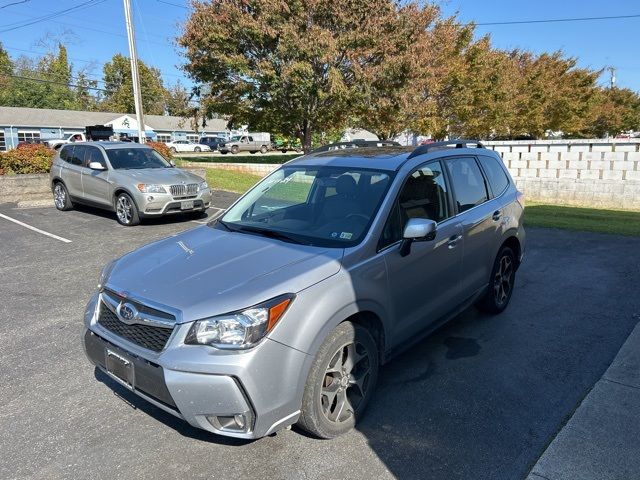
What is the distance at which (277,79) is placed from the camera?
1698 centimetres

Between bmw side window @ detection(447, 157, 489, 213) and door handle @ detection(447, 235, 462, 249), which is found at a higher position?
bmw side window @ detection(447, 157, 489, 213)

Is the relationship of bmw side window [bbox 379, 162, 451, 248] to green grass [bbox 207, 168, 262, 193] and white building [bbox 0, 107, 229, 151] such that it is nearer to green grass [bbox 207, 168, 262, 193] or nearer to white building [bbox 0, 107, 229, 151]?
green grass [bbox 207, 168, 262, 193]

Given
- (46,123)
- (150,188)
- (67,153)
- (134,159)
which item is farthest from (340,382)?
(46,123)

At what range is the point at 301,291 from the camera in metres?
Result: 2.74

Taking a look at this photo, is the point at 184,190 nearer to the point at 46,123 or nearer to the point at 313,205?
the point at 313,205

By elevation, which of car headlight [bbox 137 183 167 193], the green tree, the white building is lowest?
car headlight [bbox 137 183 167 193]

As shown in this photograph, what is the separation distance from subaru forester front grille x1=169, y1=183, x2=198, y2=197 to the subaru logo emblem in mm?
7152

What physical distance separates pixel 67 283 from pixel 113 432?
367cm

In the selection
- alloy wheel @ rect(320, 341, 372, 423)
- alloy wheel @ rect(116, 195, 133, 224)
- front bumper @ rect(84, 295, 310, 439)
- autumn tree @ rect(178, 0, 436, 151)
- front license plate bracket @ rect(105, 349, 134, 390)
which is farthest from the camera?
autumn tree @ rect(178, 0, 436, 151)

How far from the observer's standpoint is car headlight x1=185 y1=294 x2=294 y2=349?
2.56m

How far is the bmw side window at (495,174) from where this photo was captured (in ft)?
16.3

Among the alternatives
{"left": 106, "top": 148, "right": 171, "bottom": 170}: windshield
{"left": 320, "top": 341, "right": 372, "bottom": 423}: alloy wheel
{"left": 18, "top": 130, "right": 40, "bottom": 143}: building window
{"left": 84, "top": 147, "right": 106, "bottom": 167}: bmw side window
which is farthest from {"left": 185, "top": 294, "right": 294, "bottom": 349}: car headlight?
{"left": 18, "top": 130, "right": 40, "bottom": 143}: building window

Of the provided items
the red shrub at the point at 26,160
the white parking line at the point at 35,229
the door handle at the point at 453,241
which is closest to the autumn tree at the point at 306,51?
the red shrub at the point at 26,160

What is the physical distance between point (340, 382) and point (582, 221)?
31.5 ft
